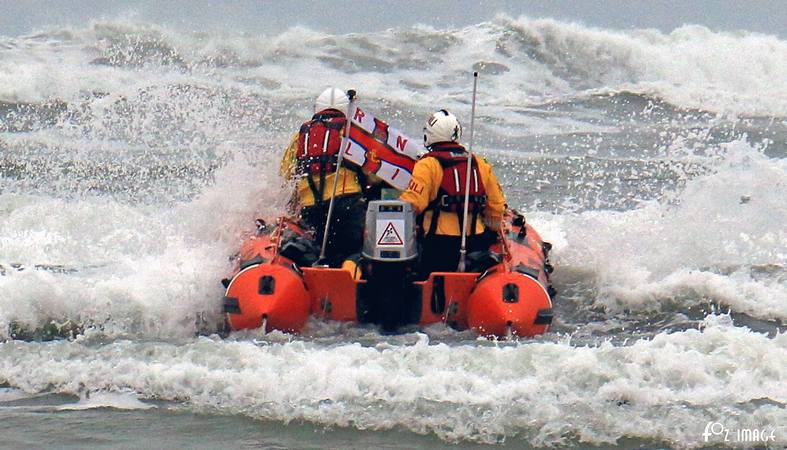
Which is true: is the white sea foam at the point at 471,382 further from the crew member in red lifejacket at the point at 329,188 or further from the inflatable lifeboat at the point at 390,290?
the crew member in red lifejacket at the point at 329,188

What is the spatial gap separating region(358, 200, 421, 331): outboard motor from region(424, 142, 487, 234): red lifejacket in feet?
0.84

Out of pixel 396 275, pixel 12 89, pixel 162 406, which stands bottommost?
pixel 162 406

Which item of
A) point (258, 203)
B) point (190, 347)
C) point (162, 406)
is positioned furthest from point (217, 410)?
point (258, 203)

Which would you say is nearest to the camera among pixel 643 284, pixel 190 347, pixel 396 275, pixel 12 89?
pixel 190 347

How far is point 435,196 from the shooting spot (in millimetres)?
7457

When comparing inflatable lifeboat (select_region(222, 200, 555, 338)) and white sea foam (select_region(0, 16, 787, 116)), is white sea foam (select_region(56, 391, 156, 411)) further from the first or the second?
white sea foam (select_region(0, 16, 787, 116))

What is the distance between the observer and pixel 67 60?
23.0 meters

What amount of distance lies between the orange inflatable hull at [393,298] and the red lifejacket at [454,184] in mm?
391

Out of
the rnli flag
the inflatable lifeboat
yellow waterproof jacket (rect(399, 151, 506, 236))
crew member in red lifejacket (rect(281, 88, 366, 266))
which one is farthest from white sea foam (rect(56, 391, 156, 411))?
the rnli flag

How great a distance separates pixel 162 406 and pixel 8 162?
9.38 m

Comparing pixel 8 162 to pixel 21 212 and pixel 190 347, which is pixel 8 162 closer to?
pixel 21 212

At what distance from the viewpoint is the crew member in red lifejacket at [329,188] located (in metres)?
8.07

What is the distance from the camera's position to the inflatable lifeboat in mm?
7098

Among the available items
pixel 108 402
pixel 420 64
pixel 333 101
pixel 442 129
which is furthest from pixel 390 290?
pixel 420 64
